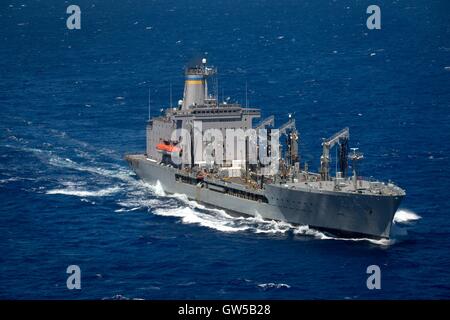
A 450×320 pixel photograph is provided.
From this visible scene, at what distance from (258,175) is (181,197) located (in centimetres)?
923

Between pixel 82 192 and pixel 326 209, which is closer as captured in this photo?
pixel 326 209

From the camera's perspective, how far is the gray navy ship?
83.2 m

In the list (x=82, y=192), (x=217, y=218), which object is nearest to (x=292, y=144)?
(x=217, y=218)

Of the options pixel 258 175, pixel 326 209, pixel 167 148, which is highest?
pixel 167 148

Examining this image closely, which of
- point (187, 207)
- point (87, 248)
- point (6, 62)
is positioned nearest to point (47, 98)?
point (6, 62)

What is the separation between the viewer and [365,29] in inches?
7382

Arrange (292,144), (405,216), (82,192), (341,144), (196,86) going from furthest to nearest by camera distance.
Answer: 1. (196,86)
2. (82,192)
3. (292,144)
4. (405,216)
5. (341,144)

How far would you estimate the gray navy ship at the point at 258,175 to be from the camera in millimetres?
83188

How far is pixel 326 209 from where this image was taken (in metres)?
84.6

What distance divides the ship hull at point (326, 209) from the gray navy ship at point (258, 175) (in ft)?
0.25

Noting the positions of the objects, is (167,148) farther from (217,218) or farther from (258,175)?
(217,218)

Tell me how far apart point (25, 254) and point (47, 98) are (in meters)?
61.1

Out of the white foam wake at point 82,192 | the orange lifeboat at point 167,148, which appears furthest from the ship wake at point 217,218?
the orange lifeboat at point 167,148

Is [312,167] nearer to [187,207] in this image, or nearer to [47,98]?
[187,207]
